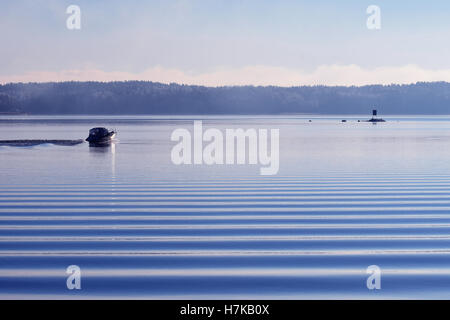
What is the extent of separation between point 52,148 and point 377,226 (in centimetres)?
2516

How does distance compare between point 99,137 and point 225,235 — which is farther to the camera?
point 99,137

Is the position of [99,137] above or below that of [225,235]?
above

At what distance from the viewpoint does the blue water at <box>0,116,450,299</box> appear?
7934mm

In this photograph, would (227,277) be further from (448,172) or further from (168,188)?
(448,172)

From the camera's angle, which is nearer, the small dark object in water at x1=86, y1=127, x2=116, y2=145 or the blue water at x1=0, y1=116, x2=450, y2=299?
the blue water at x1=0, y1=116, x2=450, y2=299

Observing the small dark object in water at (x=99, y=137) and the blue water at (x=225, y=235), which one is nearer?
the blue water at (x=225, y=235)

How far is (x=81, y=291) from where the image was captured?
25.4 ft

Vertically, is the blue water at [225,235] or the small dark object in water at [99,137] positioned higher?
the small dark object in water at [99,137]

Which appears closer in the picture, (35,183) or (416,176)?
(35,183)

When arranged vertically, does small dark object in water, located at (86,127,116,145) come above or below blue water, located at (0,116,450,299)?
above

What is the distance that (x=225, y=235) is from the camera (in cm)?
1073

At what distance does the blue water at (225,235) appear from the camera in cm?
793
